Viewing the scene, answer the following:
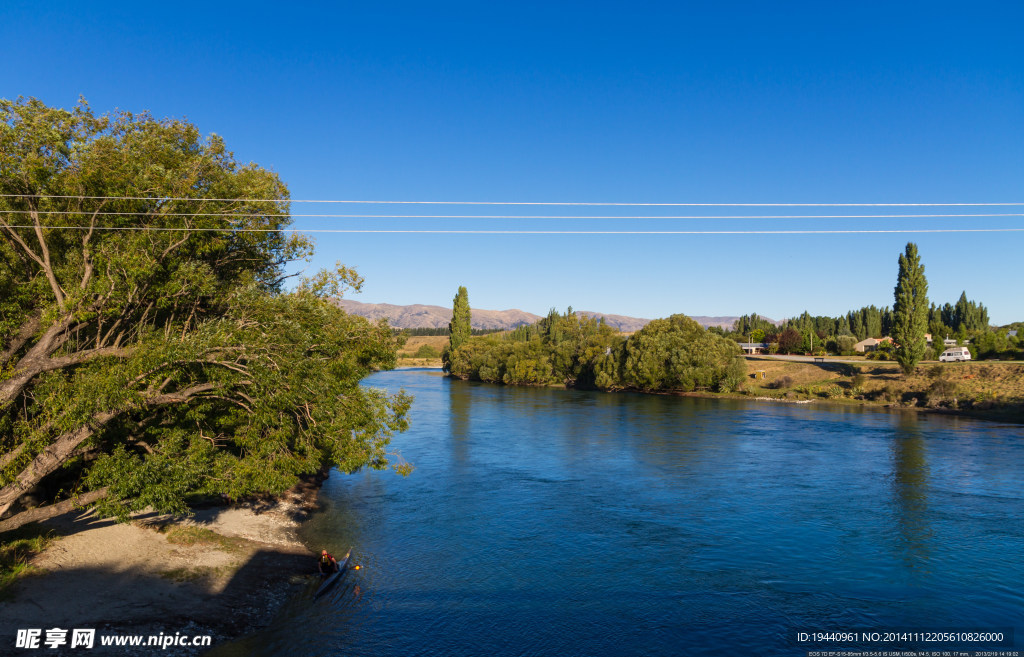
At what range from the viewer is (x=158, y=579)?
21750 millimetres

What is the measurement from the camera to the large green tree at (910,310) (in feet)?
258

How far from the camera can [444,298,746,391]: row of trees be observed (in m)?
89.9

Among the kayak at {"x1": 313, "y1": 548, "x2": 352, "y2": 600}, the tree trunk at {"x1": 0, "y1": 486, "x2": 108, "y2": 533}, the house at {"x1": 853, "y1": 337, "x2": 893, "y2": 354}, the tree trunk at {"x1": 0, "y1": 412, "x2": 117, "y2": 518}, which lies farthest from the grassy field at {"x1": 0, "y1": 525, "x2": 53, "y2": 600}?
the house at {"x1": 853, "y1": 337, "x2": 893, "y2": 354}

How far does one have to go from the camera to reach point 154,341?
18281mm

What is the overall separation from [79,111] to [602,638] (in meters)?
24.1

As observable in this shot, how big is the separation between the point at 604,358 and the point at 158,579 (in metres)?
83.6

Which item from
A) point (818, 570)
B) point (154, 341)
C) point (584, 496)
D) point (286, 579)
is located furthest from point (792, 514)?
point (154, 341)

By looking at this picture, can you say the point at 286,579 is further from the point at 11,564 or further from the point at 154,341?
the point at 154,341

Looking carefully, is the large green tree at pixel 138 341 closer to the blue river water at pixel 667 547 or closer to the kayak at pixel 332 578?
the kayak at pixel 332 578

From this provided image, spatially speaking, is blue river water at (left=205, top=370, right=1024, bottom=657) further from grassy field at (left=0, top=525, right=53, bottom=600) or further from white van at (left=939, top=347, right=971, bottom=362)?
white van at (left=939, top=347, right=971, bottom=362)

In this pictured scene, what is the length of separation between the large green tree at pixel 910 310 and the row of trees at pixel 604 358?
20105mm

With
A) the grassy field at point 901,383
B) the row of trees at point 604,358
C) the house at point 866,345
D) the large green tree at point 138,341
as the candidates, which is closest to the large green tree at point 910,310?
the grassy field at point 901,383

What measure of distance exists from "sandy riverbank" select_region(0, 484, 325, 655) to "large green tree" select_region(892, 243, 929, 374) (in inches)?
3131

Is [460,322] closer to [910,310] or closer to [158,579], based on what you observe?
[910,310]
